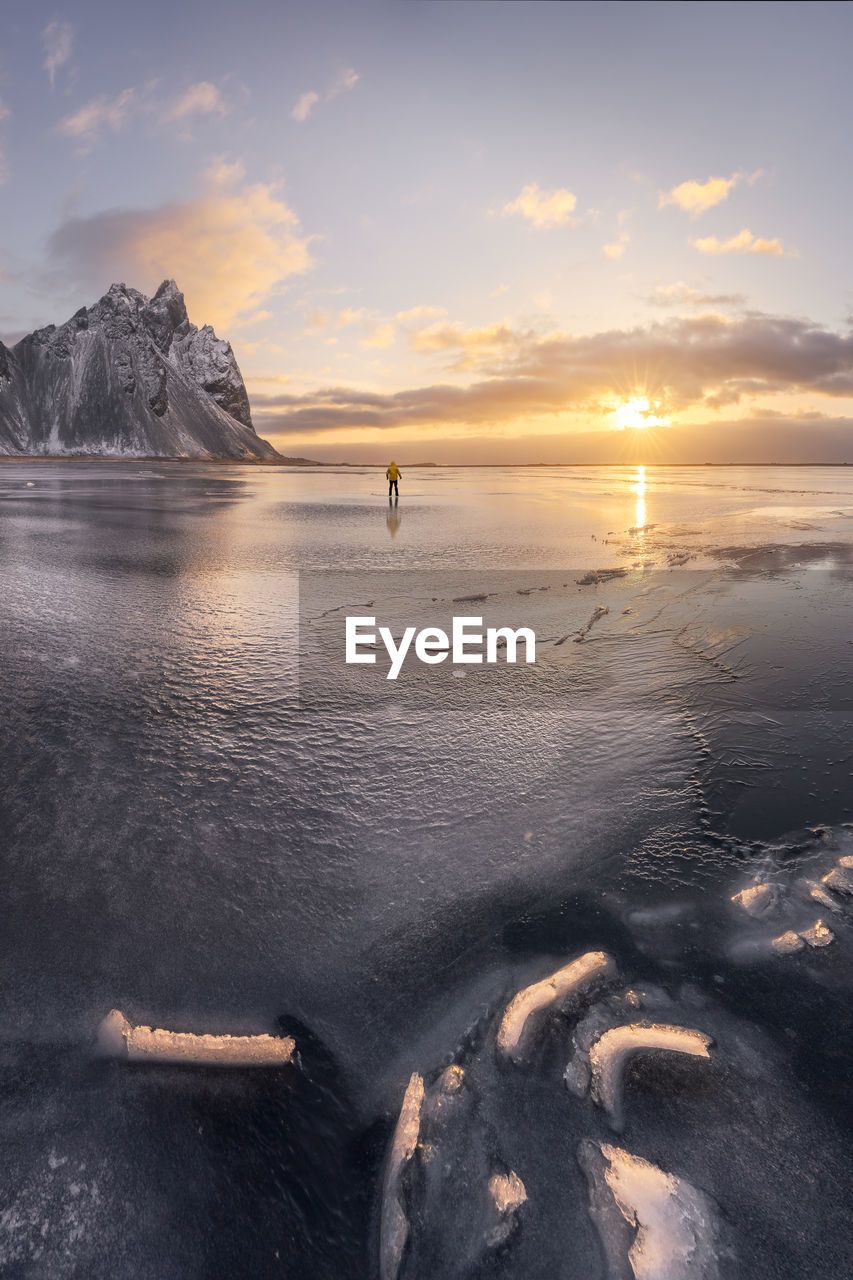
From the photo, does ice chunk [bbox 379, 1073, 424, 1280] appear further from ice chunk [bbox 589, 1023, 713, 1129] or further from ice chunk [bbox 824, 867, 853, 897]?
ice chunk [bbox 824, 867, 853, 897]

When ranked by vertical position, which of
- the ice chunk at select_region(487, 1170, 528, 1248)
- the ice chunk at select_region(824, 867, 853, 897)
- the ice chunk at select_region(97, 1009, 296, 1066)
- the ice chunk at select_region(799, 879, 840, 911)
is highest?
the ice chunk at select_region(824, 867, 853, 897)

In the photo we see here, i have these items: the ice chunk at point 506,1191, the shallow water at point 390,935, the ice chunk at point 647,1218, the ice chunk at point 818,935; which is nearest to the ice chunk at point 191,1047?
the shallow water at point 390,935

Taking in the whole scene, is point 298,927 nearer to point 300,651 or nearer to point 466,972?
point 466,972

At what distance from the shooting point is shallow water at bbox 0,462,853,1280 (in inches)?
109

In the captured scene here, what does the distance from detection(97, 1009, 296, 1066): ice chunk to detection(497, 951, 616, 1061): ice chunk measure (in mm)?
1258

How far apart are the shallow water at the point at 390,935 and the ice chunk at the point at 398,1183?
1.9 inches

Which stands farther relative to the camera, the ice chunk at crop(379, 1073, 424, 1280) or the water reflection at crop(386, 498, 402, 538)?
the water reflection at crop(386, 498, 402, 538)

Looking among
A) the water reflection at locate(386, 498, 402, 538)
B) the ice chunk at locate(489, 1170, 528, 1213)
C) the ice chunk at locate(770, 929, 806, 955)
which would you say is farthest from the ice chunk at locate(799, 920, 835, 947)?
the water reflection at locate(386, 498, 402, 538)

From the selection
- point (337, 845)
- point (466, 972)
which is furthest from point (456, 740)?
point (466, 972)

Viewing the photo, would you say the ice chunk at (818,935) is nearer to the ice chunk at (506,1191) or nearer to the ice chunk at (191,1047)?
the ice chunk at (506,1191)

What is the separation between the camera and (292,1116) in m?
3.14

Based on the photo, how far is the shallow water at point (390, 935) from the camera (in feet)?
9.12

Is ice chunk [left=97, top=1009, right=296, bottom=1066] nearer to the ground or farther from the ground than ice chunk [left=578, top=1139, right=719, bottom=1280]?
farther from the ground

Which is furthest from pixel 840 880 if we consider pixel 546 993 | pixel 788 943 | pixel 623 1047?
pixel 546 993
